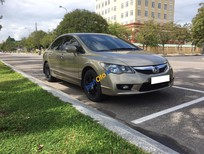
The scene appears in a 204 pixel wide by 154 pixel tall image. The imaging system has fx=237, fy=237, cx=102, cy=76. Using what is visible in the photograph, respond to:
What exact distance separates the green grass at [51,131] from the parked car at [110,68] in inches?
34.0

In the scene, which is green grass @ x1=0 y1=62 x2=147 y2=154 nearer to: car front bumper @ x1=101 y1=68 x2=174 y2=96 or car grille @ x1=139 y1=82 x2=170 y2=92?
car front bumper @ x1=101 y1=68 x2=174 y2=96

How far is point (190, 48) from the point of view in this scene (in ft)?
206

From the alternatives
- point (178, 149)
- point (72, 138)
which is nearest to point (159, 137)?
point (178, 149)

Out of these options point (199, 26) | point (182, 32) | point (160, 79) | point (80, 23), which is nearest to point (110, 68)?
point (160, 79)

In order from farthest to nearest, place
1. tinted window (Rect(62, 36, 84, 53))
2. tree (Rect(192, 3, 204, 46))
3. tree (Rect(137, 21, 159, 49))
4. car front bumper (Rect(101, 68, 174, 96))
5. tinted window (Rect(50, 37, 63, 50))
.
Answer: tree (Rect(137, 21, 159, 49)), tree (Rect(192, 3, 204, 46)), tinted window (Rect(50, 37, 63, 50)), tinted window (Rect(62, 36, 84, 53)), car front bumper (Rect(101, 68, 174, 96))

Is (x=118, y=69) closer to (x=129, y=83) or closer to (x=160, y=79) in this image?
(x=129, y=83)

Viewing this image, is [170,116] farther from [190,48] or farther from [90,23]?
[190,48]

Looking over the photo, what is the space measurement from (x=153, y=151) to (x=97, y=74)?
245cm

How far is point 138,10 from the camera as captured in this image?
67.6 metres

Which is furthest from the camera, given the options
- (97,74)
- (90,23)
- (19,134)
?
(90,23)

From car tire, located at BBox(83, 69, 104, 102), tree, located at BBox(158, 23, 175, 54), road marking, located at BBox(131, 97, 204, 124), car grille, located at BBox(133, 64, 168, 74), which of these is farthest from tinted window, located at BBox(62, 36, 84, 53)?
tree, located at BBox(158, 23, 175, 54)

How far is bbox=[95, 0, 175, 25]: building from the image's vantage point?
67.6 meters

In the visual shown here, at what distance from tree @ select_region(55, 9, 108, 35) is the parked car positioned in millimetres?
31060

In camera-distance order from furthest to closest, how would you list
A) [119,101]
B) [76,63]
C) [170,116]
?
[76,63] → [119,101] → [170,116]
